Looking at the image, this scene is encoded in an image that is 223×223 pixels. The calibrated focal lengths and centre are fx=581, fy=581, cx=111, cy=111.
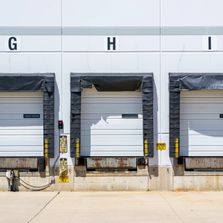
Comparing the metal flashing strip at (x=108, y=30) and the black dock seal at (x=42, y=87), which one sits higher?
the metal flashing strip at (x=108, y=30)

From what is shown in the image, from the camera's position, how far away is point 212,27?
57.4 ft

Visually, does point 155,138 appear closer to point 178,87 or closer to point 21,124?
point 178,87

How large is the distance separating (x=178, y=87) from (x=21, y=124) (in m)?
4.82

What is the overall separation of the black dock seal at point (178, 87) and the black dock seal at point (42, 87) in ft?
11.5

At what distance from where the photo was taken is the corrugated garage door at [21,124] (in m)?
17.4

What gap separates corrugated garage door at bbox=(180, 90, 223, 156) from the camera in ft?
57.1

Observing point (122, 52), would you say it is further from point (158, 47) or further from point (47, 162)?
point (47, 162)

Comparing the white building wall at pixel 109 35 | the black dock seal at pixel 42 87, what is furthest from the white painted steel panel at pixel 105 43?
the black dock seal at pixel 42 87

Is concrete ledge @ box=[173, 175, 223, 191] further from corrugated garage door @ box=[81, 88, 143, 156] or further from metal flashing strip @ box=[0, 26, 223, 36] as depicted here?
metal flashing strip @ box=[0, 26, 223, 36]

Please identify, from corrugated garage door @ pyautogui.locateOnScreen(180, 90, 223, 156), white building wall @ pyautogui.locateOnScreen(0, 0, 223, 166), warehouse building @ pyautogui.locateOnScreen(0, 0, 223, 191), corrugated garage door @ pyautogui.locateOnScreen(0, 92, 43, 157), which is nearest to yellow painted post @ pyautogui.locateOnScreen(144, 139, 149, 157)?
warehouse building @ pyautogui.locateOnScreen(0, 0, 223, 191)
